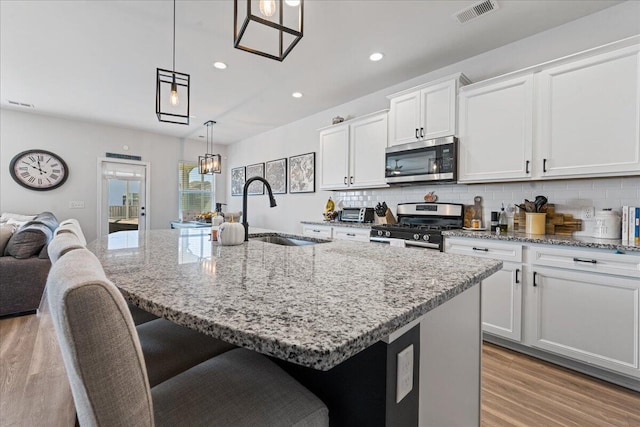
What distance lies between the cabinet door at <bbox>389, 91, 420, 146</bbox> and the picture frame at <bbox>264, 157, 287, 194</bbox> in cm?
250

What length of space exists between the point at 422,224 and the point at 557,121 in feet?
4.91

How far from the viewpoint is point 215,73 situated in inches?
Result: 132

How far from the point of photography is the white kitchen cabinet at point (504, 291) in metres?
2.21

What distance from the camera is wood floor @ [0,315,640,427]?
1.57 m

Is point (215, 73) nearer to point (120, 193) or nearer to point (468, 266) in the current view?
point (468, 266)

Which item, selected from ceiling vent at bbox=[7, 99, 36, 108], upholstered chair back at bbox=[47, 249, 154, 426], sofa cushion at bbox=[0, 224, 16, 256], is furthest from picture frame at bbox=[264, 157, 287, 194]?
upholstered chair back at bbox=[47, 249, 154, 426]

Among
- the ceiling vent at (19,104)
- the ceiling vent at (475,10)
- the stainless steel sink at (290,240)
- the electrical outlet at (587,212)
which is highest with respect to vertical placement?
the ceiling vent at (475,10)

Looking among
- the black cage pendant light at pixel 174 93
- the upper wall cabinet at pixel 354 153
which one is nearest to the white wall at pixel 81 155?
the black cage pendant light at pixel 174 93

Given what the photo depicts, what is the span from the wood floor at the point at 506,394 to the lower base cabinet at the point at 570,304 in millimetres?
152

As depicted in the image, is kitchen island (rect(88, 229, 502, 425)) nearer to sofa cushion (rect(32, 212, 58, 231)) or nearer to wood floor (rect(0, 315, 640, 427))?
wood floor (rect(0, 315, 640, 427))

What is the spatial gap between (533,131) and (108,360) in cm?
294

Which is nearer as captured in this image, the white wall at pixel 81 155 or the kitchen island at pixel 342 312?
the kitchen island at pixel 342 312

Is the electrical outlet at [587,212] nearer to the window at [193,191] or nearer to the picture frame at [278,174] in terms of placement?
the picture frame at [278,174]

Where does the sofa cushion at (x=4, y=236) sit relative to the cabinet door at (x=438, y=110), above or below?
below
